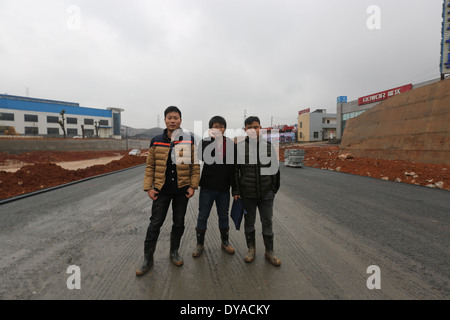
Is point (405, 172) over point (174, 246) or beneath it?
over

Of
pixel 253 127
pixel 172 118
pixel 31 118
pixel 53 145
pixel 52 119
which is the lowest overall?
pixel 253 127

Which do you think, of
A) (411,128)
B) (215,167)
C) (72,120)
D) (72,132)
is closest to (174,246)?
(215,167)

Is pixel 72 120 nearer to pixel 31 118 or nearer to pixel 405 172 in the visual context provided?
pixel 31 118

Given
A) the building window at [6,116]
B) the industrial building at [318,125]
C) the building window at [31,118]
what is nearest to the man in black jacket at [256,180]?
the industrial building at [318,125]

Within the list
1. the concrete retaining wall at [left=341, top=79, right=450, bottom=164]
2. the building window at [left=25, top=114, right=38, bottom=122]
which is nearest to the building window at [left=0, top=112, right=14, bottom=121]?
the building window at [left=25, top=114, right=38, bottom=122]

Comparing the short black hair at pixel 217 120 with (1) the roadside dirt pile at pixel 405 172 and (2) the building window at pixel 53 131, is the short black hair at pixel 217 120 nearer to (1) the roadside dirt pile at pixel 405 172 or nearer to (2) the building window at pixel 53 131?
(1) the roadside dirt pile at pixel 405 172

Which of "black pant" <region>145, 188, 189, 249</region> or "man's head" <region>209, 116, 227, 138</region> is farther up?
"man's head" <region>209, 116, 227, 138</region>

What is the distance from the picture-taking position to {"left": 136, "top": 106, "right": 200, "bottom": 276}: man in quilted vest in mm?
2578

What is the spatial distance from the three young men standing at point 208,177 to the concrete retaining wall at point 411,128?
13133 millimetres

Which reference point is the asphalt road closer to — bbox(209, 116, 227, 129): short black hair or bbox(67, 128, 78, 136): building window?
bbox(209, 116, 227, 129): short black hair

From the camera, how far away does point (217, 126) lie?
283cm

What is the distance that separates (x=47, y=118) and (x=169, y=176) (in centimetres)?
6760

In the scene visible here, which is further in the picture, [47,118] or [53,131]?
[53,131]
